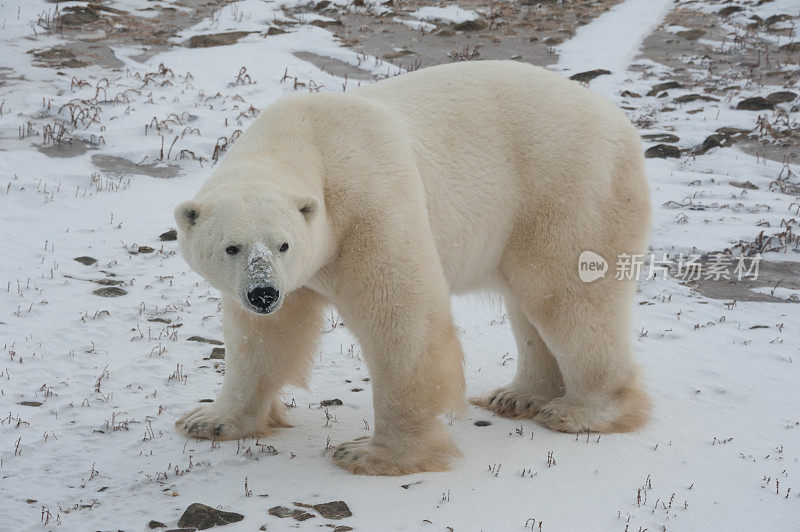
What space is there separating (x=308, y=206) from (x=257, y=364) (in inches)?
52.9

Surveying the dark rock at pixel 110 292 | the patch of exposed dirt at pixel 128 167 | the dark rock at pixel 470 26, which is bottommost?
the dark rock at pixel 110 292

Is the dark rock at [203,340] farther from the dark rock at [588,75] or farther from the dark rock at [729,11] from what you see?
the dark rock at [729,11]

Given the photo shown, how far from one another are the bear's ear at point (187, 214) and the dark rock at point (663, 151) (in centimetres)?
846

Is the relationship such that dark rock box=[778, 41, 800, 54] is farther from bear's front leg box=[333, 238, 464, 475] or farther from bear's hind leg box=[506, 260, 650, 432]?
bear's front leg box=[333, 238, 464, 475]

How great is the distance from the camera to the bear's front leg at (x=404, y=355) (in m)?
4.00

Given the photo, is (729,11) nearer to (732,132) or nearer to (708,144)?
(732,132)

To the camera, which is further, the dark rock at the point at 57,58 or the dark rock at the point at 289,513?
the dark rock at the point at 57,58

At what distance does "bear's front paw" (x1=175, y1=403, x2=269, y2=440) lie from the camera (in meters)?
4.61

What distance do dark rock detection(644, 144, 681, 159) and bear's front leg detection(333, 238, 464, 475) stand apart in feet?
24.7

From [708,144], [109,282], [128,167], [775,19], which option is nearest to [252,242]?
[109,282]

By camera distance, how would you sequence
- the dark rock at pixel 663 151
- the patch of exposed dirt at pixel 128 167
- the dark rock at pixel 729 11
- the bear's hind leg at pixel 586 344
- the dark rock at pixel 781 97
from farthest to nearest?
the dark rock at pixel 729 11
the dark rock at pixel 781 97
the dark rock at pixel 663 151
the patch of exposed dirt at pixel 128 167
the bear's hind leg at pixel 586 344

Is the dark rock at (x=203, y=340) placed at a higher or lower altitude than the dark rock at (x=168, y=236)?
higher

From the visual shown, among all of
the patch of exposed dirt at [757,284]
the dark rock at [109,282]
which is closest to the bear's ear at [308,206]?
the dark rock at [109,282]

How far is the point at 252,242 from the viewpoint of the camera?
3422 mm
